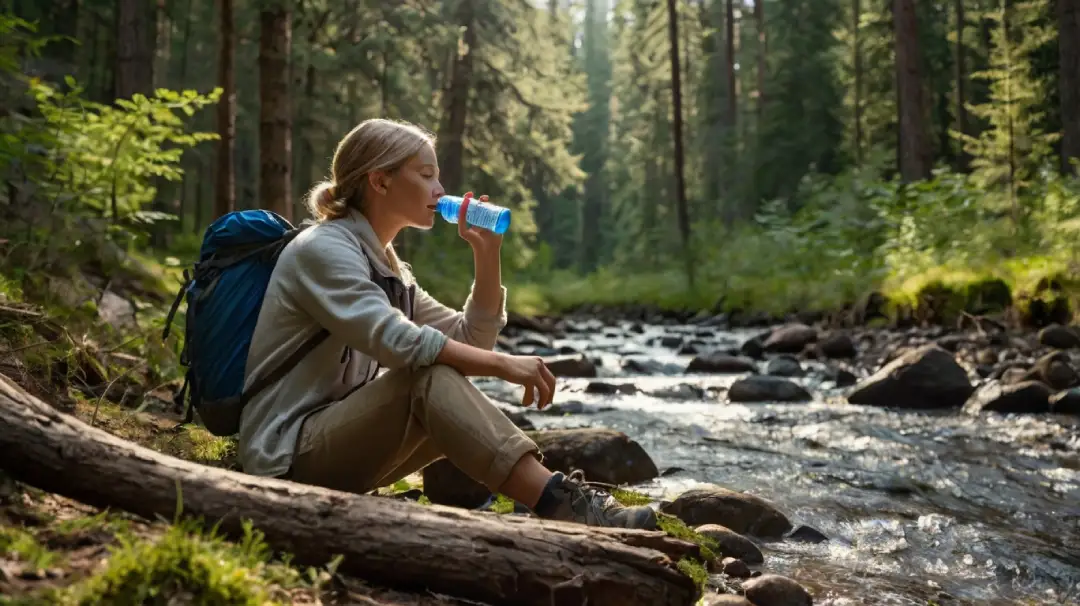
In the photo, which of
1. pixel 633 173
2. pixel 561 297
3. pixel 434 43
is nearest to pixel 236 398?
pixel 434 43

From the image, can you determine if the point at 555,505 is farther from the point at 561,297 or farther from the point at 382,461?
the point at 561,297

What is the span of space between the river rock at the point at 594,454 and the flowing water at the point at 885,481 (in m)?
0.17

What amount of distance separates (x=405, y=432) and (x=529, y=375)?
472mm

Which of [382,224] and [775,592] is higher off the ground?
[382,224]

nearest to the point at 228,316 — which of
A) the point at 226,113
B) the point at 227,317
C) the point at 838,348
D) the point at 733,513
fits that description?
the point at 227,317

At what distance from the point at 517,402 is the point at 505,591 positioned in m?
6.50

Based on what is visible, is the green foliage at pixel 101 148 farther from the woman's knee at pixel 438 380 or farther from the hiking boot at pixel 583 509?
the hiking boot at pixel 583 509

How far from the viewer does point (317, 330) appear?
10.4ft

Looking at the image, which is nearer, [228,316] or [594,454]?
[228,316]

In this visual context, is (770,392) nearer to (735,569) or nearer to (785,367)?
(785,367)

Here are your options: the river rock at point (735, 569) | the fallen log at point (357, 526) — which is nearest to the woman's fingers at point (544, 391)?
the fallen log at point (357, 526)

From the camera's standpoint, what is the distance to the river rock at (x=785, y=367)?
36.5 feet

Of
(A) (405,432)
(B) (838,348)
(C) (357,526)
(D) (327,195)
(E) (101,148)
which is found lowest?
(B) (838,348)

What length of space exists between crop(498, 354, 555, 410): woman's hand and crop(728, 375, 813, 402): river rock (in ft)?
21.7
